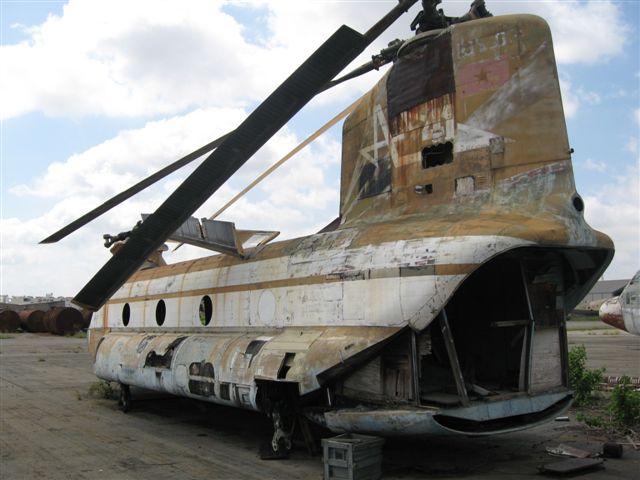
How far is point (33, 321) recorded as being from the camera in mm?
47406

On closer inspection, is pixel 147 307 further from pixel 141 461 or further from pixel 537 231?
pixel 537 231

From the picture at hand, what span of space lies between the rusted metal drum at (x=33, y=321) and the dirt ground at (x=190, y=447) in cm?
3550

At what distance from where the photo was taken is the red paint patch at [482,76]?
8.02 meters

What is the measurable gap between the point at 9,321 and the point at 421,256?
48361mm

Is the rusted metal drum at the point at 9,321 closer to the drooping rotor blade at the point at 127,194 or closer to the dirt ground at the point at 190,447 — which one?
the dirt ground at the point at 190,447

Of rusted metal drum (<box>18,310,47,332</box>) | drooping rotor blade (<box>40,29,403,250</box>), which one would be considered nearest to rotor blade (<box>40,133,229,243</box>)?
drooping rotor blade (<box>40,29,403,250</box>)

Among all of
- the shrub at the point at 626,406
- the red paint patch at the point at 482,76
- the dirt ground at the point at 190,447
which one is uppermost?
the red paint patch at the point at 482,76

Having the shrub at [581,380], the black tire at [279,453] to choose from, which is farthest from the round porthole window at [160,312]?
the shrub at [581,380]

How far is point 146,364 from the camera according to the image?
38.1 feet

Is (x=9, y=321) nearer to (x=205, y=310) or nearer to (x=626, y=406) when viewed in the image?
(x=205, y=310)

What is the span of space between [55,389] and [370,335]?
485 inches

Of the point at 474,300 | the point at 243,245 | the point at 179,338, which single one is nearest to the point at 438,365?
the point at 474,300

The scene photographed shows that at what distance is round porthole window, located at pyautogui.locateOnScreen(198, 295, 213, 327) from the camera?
1104 centimetres

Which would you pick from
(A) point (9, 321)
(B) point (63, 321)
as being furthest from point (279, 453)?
(A) point (9, 321)
